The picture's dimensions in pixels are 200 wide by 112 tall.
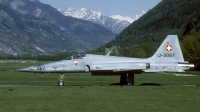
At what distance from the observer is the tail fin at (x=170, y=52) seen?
123ft

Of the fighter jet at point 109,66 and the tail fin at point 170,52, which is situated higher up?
the tail fin at point 170,52

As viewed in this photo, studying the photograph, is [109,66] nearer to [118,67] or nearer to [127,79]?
[118,67]

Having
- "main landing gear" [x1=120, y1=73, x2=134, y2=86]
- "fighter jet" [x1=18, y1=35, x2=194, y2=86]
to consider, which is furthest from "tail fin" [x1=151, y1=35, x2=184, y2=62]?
"main landing gear" [x1=120, y1=73, x2=134, y2=86]

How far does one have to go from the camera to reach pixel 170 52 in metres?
37.5

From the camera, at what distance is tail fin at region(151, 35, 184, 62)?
3744cm

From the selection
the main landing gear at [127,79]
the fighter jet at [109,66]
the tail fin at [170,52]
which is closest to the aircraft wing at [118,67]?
the fighter jet at [109,66]

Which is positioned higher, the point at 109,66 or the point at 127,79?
the point at 109,66

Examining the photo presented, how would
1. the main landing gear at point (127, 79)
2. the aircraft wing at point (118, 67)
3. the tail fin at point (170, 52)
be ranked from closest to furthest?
the aircraft wing at point (118, 67), the main landing gear at point (127, 79), the tail fin at point (170, 52)

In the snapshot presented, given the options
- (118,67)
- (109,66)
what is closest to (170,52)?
(118,67)

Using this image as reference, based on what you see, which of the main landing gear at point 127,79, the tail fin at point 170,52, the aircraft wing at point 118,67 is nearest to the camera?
the aircraft wing at point 118,67

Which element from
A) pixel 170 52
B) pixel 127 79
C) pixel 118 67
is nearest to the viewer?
pixel 118 67

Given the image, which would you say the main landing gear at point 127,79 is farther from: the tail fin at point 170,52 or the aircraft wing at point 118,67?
the tail fin at point 170,52

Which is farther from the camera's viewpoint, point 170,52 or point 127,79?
point 170,52

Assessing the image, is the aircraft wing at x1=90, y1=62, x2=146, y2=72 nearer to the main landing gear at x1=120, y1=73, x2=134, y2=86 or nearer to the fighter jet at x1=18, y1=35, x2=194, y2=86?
the fighter jet at x1=18, y1=35, x2=194, y2=86
